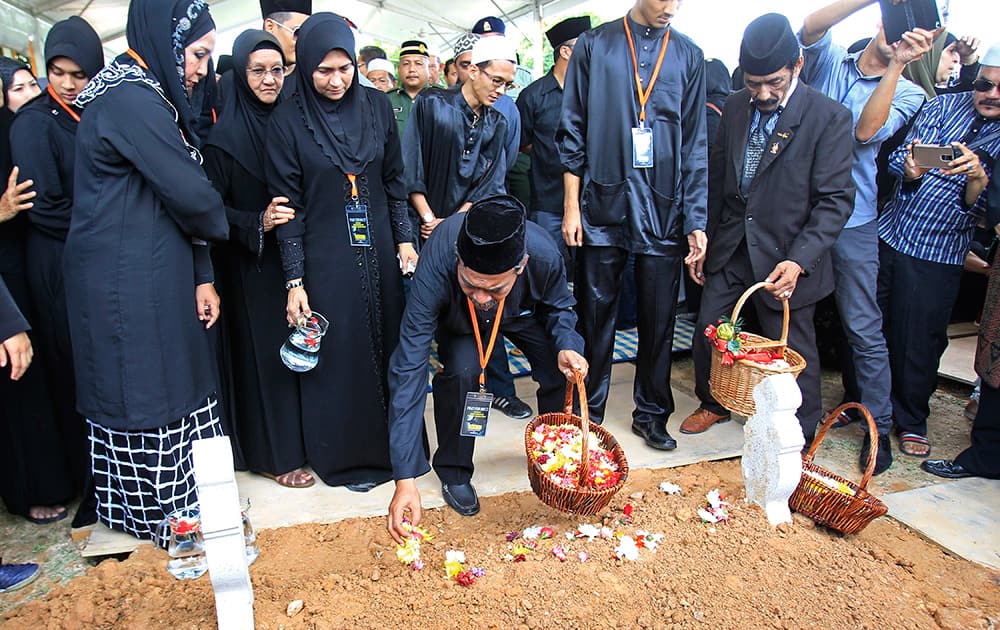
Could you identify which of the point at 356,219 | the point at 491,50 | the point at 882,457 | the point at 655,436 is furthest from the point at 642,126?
the point at 882,457

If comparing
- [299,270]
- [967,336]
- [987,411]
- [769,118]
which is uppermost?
[769,118]

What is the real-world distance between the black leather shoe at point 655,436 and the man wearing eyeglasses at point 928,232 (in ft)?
4.32

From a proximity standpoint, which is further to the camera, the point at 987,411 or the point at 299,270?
the point at 987,411

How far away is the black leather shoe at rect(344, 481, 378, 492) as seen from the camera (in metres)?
3.08

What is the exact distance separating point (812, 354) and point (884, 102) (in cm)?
126

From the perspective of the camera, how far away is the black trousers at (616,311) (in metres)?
3.33

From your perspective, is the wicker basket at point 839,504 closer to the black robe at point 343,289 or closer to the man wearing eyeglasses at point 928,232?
the man wearing eyeglasses at point 928,232

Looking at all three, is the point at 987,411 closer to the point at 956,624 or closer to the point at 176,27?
the point at 956,624

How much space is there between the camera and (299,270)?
281cm

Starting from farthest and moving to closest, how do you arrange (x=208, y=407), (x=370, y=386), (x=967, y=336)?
1. (x=967, y=336)
2. (x=370, y=386)
3. (x=208, y=407)

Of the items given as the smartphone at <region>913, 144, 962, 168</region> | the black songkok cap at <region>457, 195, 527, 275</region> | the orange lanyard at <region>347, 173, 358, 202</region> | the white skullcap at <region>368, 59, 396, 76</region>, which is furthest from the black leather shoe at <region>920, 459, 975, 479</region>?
the white skullcap at <region>368, 59, 396, 76</region>

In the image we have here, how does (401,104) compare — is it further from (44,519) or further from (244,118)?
(44,519)

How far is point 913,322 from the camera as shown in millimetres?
3492

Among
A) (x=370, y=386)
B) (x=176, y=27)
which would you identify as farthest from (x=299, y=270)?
(x=176, y=27)
